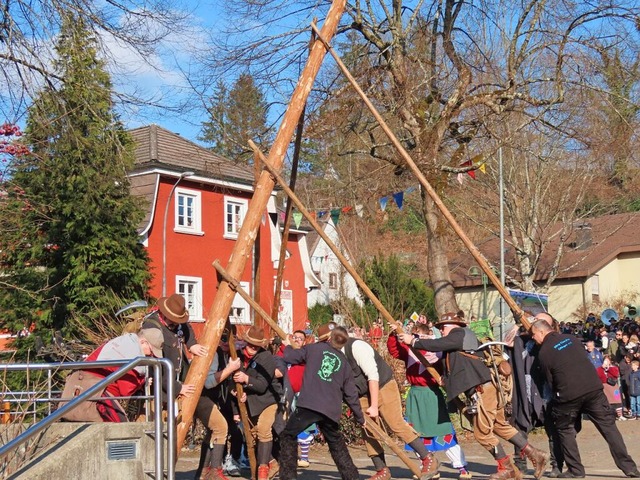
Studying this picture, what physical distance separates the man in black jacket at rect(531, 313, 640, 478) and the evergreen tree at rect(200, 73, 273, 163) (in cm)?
893

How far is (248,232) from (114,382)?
93.8 inches

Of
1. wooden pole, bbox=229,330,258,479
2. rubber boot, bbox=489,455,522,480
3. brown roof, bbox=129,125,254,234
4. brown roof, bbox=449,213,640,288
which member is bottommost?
rubber boot, bbox=489,455,522,480

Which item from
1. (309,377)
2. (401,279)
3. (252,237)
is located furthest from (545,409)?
(401,279)

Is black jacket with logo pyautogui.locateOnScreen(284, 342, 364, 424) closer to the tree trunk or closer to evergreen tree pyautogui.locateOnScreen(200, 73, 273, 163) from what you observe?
evergreen tree pyautogui.locateOnScreen(200, 73, 273, 163)

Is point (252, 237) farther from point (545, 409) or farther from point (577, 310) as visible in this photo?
point (577, 310)

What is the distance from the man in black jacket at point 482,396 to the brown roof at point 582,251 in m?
34.9

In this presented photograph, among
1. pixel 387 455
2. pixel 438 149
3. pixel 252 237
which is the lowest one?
pixel 387 455

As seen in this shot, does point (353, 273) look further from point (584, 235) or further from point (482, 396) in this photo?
point (584, 235)

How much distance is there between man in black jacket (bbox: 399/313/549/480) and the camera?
9898mm

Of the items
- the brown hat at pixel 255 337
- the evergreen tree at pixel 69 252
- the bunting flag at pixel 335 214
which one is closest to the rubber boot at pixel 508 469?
the brown hat at pixel 255 337

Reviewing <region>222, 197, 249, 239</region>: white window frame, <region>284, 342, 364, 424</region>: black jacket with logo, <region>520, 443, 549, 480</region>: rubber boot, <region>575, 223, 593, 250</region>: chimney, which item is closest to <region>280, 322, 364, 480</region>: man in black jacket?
<region>284, 342, 364, 424</region>: black jacket with logo

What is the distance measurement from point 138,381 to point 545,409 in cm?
476

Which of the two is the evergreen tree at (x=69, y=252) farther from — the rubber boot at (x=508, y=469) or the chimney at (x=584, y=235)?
the chimney at (x=584, y=235)

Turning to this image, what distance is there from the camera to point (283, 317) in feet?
68.3
